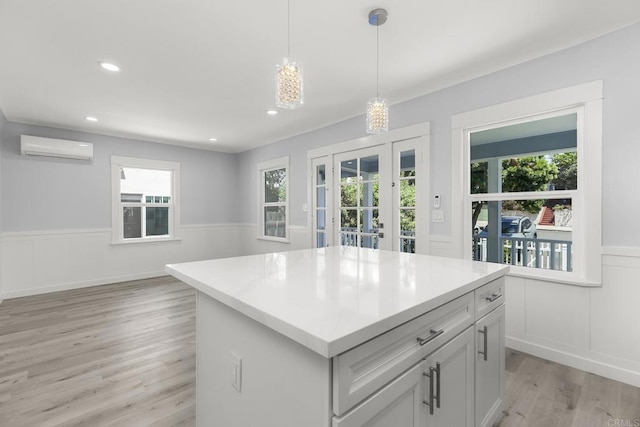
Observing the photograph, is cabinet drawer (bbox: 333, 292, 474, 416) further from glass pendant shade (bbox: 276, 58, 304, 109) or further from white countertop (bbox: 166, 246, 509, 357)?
glass pendant shade (bbox: 276, 58, 304, 109)

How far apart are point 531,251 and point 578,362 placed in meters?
1.68

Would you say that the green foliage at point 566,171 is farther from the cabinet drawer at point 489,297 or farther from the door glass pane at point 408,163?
the cabinet drawer at point 489,297

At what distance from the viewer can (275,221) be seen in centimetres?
566

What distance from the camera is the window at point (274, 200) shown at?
5324mm

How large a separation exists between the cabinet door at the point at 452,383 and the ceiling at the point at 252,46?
79.0 inches

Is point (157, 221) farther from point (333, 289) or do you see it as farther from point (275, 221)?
point (333, 289)

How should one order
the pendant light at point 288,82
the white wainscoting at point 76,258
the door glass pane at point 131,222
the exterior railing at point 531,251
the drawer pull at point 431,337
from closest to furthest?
the drawer pull at point 431,337 < the pendant light at point 288,82 < the exterior railing at point 531,251 < the white wainscoting at point 76,258 < the door glass pane at point 131,222

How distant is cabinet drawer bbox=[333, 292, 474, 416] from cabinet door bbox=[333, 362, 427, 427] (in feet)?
0.07

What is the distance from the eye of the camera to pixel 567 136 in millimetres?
3100

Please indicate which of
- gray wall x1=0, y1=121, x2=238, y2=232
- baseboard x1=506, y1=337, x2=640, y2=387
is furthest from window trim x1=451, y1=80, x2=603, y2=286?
gray wall x1=0, y1=121, x2=238, y2=232

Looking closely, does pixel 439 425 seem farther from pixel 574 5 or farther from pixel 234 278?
pixel 574 5

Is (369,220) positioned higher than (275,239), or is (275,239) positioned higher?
(369,220)

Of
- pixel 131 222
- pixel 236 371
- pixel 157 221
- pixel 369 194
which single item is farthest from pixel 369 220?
pixel 131 222

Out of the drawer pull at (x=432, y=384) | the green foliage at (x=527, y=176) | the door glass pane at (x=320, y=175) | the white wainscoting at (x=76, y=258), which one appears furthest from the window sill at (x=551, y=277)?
the white wainscoting at (x=76, y=258)
